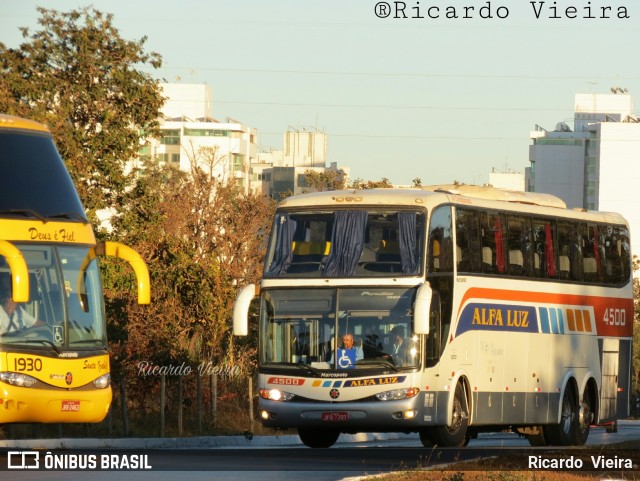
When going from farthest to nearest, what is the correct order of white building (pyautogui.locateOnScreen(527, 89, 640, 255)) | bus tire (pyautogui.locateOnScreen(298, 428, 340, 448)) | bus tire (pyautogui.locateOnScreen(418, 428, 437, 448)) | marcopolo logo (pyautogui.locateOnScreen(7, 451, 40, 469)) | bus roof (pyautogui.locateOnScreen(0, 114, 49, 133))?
white building (pyautogui.locateOnScreen(527, 89, 640, 255)) → bus tire (pyautogui.locateOnScreen(298, 428, 340, 448)) → bus tire (pyautogui.locateOnScreen(418, 428, 437, 448)) → bus roof (pyautogui.locateOnScreen(0, 114, 49, 133)) → marcopolo logo (pyautogui.locateOnScreen(7, 451, 40, 469))

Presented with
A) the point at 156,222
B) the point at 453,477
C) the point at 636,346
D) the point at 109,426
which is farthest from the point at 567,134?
the point at 453,477

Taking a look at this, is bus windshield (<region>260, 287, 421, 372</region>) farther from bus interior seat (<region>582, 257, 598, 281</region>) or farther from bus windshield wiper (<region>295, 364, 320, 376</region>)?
bus interior seat (<region>582, 257, 598, 281</region>)

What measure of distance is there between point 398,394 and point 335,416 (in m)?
1.05

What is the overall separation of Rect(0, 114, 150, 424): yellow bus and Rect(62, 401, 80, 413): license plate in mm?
13

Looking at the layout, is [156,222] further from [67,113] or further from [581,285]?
[581,285]

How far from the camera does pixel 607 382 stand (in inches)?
1241

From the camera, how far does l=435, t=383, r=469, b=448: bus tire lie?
25.8m

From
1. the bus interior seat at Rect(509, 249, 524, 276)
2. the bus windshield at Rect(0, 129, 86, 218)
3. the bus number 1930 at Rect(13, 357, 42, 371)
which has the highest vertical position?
the bus windshield at Rect(0, 129, 86, 218)

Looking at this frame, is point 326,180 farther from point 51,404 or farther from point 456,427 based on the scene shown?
point 51,404

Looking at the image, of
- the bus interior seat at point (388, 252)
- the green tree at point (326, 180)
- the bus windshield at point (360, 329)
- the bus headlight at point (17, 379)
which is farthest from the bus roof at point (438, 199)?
the green tree at point (326, 180)

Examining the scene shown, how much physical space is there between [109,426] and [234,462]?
11154 millimetres

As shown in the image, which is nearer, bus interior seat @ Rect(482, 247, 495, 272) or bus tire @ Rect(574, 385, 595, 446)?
bus interior seat @ Rect(482, 247, 495, 272)

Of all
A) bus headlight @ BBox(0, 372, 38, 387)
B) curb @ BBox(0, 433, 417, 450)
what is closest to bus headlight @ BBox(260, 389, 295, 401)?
curb @ BBox(0, 433, 417, 450)

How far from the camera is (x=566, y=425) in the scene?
2973 cm
